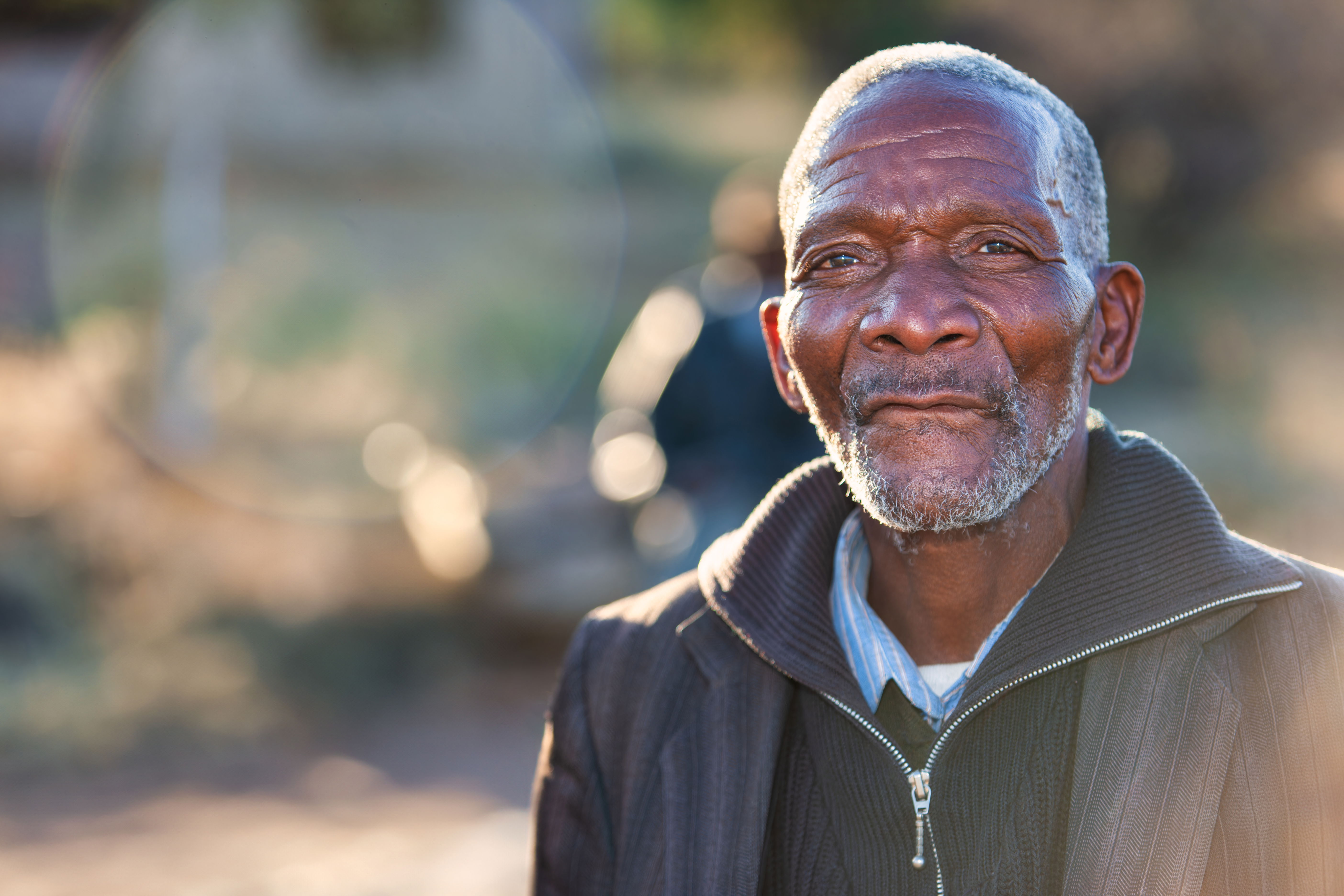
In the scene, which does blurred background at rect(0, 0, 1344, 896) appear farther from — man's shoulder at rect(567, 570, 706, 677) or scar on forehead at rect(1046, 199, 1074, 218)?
scar on forehead at rect(1046, 199, 1074, 218)

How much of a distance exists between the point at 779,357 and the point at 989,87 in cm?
54

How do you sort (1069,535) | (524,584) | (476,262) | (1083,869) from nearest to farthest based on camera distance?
(1083,869)
(1069,535)
(524,584)
(476,262)

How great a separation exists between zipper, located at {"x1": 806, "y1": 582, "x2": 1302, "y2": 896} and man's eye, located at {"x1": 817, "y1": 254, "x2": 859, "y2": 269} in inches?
24.6

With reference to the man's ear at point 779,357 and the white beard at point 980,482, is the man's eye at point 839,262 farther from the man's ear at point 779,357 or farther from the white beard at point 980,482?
the white beard at point 980,482

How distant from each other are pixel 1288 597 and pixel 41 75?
16939 mm

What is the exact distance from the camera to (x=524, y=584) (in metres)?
7.50

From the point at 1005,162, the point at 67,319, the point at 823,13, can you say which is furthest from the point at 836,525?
the point at 823,13

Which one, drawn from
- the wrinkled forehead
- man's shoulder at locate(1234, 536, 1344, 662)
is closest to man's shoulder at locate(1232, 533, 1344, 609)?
man's shoulder at locate(1234, 536, 1344, 662)

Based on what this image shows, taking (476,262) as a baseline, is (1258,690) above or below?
below

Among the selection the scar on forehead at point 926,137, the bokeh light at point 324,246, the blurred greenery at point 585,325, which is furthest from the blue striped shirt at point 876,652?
the bokeh light at point 324,246

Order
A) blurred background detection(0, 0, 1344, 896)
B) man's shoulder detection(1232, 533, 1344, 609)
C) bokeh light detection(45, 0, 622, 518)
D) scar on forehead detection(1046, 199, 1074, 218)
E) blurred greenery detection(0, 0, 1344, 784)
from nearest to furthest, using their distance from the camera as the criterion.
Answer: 1. man's shoulder detection(1232, 533, 1344, 609)
2. scar on forehead detection(1046, 199, 1074, 218)
3. blurred background detection(0, 0, 1344, 896)
4. blurred greenery detection(0, 0, 1344, 784)
5. bokeh light detection(45, 0, 622, 518)

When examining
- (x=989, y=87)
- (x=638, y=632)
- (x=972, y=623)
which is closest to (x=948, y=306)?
(x=989, y=87)

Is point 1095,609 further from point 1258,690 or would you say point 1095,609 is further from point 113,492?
point 113,492

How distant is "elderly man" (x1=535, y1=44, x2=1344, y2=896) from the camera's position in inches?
61.1
